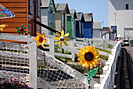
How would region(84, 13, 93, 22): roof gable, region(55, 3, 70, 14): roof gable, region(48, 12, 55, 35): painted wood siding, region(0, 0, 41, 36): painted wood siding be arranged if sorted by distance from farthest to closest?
A: 1. region(84, 13, 93, 22): roof gable
2. region(55, 3, 70, 14): roof gable
3. region(48, 12, 55, 35): painted wood siding
4. region(0, 0, 41, 36): painted wood siding

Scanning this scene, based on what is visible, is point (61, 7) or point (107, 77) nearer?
point (107, 77)

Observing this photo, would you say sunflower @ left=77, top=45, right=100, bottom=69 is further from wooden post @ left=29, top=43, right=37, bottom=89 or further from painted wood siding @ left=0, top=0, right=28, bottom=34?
painted wood siding @ left=0, top=0, right=28, bottom=34

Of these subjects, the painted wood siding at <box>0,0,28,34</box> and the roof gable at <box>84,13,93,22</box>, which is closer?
the painted wood siding at <box>0,0,28,34</box>

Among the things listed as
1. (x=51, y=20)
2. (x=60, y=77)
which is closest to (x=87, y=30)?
(x=51, y=20)

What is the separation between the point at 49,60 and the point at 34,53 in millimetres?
953

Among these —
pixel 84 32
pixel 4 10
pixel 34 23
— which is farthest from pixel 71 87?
pixel 84 32

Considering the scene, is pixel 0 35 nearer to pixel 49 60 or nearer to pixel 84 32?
pixel 49 60

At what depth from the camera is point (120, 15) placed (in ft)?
168

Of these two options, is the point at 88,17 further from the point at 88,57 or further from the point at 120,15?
the point at 88,57

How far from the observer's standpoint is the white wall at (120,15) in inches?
1993

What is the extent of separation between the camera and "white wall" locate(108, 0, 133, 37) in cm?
5062

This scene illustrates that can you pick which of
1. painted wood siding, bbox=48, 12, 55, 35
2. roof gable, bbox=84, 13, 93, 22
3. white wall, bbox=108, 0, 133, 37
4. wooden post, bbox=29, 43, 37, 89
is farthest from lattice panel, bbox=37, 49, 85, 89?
white wall, bbox=108, 0, 133, 37

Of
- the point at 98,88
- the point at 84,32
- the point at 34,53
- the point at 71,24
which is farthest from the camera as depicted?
the point at 84,32

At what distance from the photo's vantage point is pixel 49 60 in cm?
694
